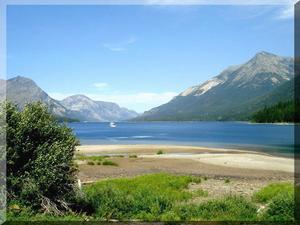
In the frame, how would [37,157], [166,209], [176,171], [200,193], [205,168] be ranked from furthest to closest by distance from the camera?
1. [205,168]
2. [176,171]
3. [200,193]
4. [166,209]
5. [37,157]

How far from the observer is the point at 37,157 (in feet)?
87.1

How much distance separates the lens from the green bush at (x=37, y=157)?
987 inches

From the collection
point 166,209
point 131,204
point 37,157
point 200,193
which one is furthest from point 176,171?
point 37,157

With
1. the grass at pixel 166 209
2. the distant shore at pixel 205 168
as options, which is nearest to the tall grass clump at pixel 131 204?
the grass at pixel 166 209

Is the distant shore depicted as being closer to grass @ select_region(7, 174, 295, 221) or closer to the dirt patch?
the dirt patch

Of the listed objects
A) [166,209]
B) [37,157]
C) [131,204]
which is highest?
[37,157]

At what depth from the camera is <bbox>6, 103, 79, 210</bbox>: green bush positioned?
25078 millimetres

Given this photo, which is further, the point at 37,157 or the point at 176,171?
the point at 176,171

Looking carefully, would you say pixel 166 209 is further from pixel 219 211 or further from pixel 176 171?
pixel 176 171

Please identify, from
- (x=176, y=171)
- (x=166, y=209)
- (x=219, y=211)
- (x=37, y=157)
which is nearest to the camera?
(x=219, y=211)

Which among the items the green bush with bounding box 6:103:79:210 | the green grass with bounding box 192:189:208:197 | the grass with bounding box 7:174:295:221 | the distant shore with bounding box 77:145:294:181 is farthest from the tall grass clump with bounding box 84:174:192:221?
the distant shore with bounding box 77:145:294:181

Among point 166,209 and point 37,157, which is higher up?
point 37,157

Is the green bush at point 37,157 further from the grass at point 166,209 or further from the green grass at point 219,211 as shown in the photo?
the green grass at point 219,211

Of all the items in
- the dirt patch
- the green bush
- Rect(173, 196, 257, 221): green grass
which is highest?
the green bush
